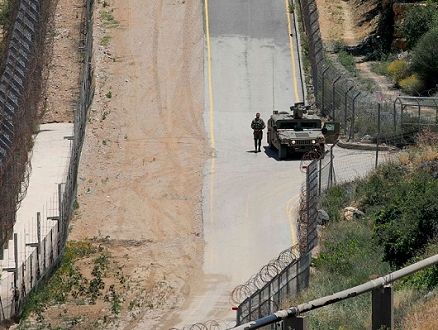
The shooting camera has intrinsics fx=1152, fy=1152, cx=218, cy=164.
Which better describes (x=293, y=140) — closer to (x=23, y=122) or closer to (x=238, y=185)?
(x=238, y=185)

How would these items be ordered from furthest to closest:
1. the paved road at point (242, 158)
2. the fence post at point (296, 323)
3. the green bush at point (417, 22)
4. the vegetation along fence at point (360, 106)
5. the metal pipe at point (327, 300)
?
the green bush at point (417, 22) → the vegetation along fence at point (360, 106) → the paved road at point (242, 158) → the fence post at point (296, 323) → the metal pipe at point (327, 300)

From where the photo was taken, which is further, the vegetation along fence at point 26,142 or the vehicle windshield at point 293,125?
the vehicle windshield at point 293,125

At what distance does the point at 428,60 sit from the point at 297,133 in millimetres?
10651

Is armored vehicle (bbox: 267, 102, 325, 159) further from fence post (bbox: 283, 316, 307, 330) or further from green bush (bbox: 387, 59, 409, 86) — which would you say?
fence post (bbox: 283, 316, 307, 330)

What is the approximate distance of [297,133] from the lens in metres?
40.9

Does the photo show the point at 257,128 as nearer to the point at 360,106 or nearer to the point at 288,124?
the point at 288,124

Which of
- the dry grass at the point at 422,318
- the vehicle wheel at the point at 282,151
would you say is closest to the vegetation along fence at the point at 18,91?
the vehicle wheel at the point at 282,151

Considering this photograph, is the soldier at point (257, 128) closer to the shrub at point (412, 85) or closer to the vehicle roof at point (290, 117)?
the vehicle roof at point (290, 117)

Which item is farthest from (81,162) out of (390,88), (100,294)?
(390,88)

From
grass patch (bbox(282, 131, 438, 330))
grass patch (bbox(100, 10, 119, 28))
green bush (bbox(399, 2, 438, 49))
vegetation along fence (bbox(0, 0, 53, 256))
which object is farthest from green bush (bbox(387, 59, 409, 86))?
vegetation along fence (bbox(0, 0, 53, 256))

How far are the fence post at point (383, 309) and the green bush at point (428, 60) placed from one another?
1412 inches

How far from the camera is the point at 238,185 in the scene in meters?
38.9

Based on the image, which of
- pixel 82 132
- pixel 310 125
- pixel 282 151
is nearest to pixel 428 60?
pixel 310 125

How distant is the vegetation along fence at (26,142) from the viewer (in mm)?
30477
